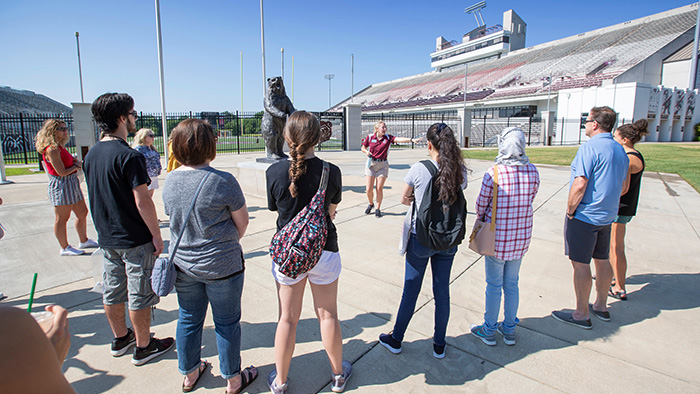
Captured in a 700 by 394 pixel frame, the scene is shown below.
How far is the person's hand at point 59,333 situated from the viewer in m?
1.08

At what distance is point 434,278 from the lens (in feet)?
8.84

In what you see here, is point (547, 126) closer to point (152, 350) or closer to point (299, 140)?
point (299, 140)

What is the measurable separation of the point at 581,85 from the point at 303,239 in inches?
1791

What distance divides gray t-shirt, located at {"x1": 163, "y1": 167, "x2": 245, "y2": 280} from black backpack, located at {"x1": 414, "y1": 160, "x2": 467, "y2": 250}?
1204 millimetres

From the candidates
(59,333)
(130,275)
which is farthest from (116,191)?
(59,333)

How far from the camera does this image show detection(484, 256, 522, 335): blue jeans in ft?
9.41

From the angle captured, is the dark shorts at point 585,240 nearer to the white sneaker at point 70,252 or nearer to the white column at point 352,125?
the white sneaker at point 70,252

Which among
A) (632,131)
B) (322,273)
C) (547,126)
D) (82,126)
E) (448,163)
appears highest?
(547,126)

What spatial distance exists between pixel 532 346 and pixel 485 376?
2.00 feet

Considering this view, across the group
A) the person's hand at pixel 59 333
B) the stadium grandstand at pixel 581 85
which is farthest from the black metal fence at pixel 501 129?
the person's hand at pixel 59 333

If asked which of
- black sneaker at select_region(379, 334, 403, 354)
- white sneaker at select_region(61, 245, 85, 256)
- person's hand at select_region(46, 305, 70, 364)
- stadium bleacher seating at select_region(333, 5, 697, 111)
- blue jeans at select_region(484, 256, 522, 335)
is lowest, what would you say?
black sneaker at select_region(379, 334, 403, 354)

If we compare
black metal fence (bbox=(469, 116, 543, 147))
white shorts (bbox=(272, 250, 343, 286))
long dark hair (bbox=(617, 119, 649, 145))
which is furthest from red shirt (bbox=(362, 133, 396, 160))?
black metal fence (bbox=(469, 116, 543, 147))

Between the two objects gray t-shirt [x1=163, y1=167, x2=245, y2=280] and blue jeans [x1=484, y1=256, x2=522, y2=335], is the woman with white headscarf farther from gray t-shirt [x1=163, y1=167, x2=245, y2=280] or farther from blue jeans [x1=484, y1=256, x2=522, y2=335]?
gray t-shirt [x1=163, y1=167, x2=245, y2=280]

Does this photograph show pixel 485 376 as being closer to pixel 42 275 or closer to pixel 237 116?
pixel 42 275
